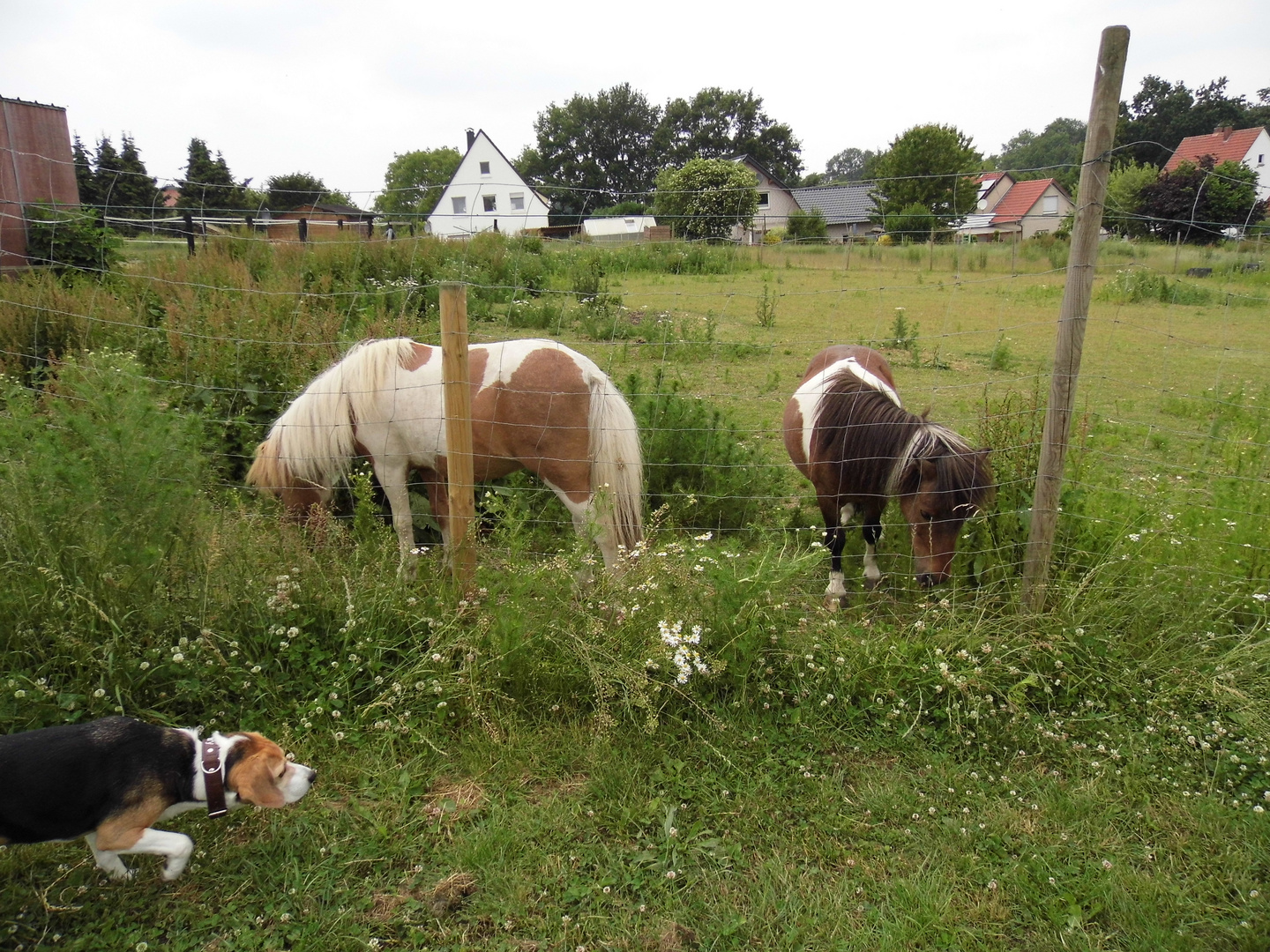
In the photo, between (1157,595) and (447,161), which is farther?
(447,161)

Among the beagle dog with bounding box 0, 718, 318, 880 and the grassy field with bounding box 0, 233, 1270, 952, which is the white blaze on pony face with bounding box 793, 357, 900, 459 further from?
the beagle dog with bounding box 0, 718, 318, 880

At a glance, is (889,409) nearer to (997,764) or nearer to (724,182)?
(997,764)

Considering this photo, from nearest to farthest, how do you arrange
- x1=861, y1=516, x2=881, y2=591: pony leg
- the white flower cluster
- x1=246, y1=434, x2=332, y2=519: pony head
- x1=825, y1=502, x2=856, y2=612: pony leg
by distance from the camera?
the white flower cluster → x1=246, y1=434, x2=332, y2=519: pony head → x1=825, y1=502, x2=856, y2=612: pony leg → x1=861, y1=516, x2=881, y2=591: pony leg

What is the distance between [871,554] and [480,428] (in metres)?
2.59

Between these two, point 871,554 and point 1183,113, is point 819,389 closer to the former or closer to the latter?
point 871,554

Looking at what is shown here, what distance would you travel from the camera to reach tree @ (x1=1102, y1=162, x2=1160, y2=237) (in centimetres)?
393

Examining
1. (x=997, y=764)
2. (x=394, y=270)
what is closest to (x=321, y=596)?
(x=997, y=764)

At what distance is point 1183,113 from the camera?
54.3 meters

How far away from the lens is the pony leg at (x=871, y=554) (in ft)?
15.6

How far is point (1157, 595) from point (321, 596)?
392cm

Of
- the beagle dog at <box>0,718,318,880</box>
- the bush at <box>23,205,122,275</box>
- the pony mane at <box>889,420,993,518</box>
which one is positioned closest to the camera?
the beagle dog at <box>0,718,318,880</box>

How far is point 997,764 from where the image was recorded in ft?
9.76

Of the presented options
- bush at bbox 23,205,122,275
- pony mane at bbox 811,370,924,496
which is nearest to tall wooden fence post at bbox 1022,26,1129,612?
pony mane at bbox 811,370,924,496

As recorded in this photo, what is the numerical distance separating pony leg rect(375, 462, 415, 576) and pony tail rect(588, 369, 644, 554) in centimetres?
118
